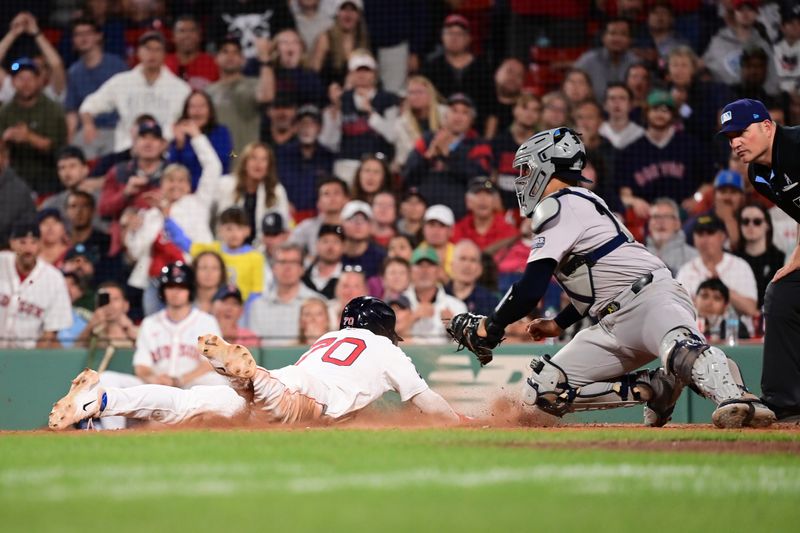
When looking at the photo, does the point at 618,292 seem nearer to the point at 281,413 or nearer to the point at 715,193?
the point at 281,413

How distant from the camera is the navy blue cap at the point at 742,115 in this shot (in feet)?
21.2

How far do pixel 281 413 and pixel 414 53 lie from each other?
7456 mm

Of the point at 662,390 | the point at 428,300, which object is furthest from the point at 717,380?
the point at 428,300

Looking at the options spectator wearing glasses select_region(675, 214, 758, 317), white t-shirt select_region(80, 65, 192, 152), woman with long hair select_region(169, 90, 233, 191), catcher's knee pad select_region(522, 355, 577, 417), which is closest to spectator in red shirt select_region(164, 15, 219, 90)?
white t-shirt select_region(80, 65, 192, 152)

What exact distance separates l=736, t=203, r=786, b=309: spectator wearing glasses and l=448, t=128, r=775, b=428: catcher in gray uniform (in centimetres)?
393

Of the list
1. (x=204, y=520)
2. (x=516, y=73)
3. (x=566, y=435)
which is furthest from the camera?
(x=516, y=73)

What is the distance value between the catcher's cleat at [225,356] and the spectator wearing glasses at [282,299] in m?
4.36

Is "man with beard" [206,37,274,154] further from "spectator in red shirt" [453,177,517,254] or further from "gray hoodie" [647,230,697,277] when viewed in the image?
"gray hoodie" [647,230,697,277]

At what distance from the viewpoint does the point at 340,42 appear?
1286 centimetres

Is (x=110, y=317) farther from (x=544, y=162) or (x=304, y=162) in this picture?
(x=544, y=162)

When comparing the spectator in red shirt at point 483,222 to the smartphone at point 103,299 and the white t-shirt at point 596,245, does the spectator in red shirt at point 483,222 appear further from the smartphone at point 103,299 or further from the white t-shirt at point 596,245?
the white t-shirt at point 596,245

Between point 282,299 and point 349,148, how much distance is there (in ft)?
A: 7.89

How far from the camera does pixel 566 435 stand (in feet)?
19.5

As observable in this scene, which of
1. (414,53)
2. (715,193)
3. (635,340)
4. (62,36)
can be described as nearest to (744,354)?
(715,193)
